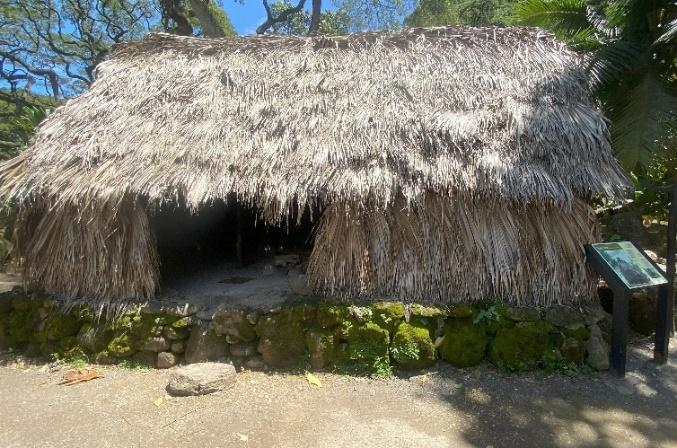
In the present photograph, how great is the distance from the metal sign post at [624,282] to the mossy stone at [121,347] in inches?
186

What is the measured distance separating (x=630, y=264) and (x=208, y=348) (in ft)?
13.7

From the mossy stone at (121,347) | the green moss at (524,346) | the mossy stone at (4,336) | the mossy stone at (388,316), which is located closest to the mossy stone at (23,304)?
the mossy stone at (4,336)

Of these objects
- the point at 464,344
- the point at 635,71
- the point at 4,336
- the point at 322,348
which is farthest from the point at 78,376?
the point at 635,71

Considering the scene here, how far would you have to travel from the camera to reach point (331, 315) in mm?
3984

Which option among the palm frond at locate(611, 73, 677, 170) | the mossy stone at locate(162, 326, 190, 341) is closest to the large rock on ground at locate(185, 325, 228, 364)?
the mossy stone at locate(162, 326, 190, 341)

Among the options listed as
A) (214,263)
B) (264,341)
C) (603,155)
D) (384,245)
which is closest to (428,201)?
(384,245)

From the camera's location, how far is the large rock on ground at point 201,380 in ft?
12.0

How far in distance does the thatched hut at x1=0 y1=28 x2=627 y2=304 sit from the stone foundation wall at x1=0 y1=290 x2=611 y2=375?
24 cm

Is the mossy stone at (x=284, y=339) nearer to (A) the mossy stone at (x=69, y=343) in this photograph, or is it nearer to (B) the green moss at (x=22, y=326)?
(A) the mossy stone at (x=69, y=343)

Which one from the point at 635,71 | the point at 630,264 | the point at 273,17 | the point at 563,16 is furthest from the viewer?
the point at 273,17

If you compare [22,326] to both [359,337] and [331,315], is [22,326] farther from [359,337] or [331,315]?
[359,337]

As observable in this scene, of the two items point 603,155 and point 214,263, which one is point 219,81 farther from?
point 603,155

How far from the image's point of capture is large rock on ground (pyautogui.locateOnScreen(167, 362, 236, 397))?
12.0 feet

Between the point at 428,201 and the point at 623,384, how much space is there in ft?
7.85
